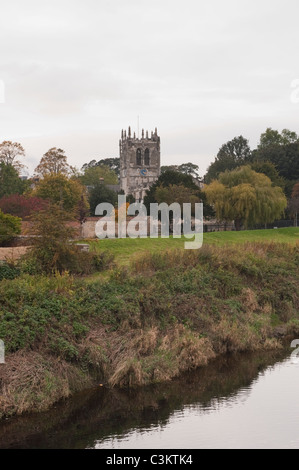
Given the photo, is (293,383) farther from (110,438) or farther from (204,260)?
(204,260)

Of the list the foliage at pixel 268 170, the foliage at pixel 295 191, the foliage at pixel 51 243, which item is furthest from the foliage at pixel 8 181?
the foliage at pixel 51 243

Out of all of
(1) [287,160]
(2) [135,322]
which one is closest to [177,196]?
(2) [135,322]

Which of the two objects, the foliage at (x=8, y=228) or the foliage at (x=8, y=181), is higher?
the foliage at (x=8, y=181)

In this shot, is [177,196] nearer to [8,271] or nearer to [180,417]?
[8,271]

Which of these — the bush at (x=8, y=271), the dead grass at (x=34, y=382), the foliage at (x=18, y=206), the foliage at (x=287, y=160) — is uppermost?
the foliage at (x=287, y=160)

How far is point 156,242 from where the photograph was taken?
3716 cm

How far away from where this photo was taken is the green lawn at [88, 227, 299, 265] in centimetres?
3188

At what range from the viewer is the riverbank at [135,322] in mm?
16312

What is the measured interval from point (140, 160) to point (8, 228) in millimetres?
103632

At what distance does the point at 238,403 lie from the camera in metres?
15.9

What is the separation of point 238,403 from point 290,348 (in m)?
6.77

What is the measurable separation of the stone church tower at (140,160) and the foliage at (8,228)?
98.2m

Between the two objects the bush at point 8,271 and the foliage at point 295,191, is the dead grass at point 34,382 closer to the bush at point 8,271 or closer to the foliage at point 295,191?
the bush at point 8,271

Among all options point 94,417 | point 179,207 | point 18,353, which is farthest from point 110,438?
point 179,207
